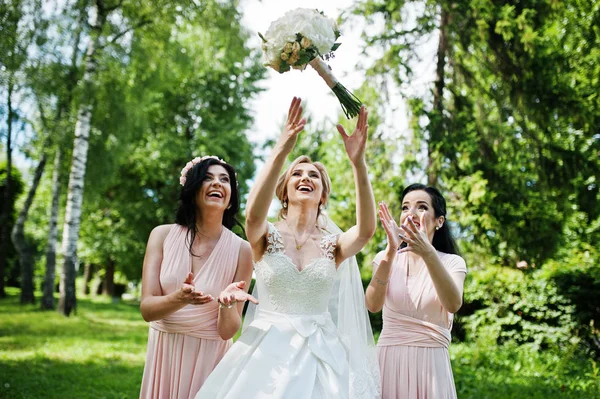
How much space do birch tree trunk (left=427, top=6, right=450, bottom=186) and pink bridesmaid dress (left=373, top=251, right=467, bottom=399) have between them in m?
6.49

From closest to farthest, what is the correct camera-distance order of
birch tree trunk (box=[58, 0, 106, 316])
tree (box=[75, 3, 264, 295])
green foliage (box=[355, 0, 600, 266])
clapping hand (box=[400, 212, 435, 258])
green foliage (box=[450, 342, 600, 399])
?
1. clapping hand (box=[400, 212, 435, 258])
2. green foliage (box=[450, 342, 600, 399])
3. green foliage (box=[355, 0, 600, 266])
4. birch tree trunk (box=[58, 0, 106, 316])
5. tree (box=[75, 3, 264, 295])

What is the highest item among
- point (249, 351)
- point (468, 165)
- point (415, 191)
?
point (468, 165)

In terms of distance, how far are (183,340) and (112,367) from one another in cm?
597

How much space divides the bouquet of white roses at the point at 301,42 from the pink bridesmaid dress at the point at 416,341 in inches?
55.3

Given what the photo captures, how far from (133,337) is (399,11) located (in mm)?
8890

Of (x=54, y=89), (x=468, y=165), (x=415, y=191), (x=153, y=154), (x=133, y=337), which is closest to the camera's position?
(x=415, y=191)

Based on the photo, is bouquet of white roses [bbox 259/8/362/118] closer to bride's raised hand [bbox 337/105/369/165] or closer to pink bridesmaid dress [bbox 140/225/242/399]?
bride's raised hand [bbox 337/105/369/165]

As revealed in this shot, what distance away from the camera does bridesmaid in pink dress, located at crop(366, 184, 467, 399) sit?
3359 millimetres

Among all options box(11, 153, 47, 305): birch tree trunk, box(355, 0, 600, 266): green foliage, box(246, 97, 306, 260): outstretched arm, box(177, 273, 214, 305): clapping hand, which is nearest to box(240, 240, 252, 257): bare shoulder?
box(246, 97, 306, 260): outstretched arm

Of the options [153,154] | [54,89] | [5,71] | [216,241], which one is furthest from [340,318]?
[153,154]

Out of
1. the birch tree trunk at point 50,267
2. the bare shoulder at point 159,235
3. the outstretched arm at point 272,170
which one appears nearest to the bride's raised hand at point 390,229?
the outstretched arm at point 272,170

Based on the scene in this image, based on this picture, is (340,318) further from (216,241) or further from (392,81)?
(392,81)

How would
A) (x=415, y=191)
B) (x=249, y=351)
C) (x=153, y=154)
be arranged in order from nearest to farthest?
(x=249, y=351) → (x=415, y=191) → (x=153, y=154)

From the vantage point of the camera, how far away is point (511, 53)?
9.99 m
